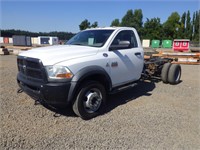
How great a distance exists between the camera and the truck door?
4769mm

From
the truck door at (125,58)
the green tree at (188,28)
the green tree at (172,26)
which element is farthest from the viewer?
the green tree at (188,28)

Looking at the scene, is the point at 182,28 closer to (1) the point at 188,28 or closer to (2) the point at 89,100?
(1) the point at 188,28

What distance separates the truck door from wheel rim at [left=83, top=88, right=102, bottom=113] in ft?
1.98

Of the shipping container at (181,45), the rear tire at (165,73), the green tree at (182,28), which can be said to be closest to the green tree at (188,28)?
the green tree at (182,28)

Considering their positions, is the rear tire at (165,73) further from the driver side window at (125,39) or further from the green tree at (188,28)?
the green tree at (188,28)

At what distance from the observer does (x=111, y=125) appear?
13.2ft

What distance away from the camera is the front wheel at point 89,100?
4.07 meters

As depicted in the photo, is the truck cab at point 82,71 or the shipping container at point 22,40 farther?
the shipping container at point 22,40

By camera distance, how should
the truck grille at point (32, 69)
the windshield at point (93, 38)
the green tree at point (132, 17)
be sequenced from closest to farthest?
1. the truck grille at point (32, 69)
2. the windshield at point (93, 38)
3. the green tree at point (132, 17)

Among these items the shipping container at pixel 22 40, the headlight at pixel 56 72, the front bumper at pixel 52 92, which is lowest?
the front bumper at pixel 52 92

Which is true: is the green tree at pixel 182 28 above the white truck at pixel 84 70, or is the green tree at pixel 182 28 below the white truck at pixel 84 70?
above

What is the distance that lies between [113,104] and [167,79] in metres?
3.34

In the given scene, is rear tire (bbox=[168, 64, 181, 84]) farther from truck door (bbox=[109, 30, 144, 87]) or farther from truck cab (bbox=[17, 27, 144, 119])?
truck cab (bbox=[17, 27, 144, 119])

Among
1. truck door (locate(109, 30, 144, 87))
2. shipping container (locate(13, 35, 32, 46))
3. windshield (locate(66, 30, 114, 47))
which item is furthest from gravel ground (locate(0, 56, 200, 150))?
shipping container (locate(13, 35, 32, 46))
